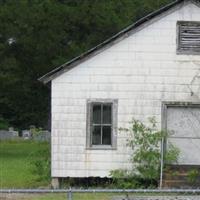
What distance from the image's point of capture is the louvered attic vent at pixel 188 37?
63.2 feet

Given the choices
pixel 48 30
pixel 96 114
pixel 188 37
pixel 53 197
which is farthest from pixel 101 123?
pixel 48 30

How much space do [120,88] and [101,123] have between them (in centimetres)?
113

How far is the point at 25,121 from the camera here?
244 ft

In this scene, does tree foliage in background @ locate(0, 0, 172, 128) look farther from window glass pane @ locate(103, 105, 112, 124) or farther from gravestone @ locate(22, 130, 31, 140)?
gravestone @ locate(22, 130, 31, 140)

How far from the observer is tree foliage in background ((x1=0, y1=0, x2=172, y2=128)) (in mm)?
39375

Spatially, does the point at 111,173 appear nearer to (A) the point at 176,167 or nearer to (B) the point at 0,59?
(A) the point at 176,167

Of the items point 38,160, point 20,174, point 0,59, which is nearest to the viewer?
point 38,160

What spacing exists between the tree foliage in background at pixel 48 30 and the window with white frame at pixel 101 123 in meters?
19.2

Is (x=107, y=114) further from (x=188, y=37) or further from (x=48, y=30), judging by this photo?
(x=48, y=30)

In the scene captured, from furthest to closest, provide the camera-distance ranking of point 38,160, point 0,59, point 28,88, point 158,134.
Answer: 1. point 28,88
2. point 0,59
3. point 38,160
4. point 158,134

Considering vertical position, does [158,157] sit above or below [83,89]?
below

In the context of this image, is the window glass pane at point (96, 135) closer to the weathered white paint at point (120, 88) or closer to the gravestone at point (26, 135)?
the weathered white paint at point (120, 88)

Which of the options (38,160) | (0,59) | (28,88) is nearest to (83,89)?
(38,160)

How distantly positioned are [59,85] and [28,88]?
24904mm
